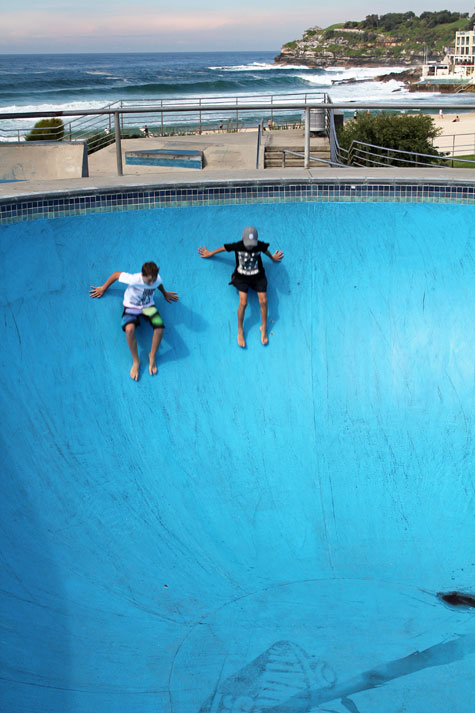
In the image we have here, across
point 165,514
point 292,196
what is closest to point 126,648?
point 165,514

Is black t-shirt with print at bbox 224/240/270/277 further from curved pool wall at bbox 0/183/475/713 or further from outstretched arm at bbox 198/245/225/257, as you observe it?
curved pool wall at bbox 0/183/475/713

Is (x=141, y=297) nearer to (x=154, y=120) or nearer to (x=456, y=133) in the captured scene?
(x=456, y=133)

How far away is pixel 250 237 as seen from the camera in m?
6.56

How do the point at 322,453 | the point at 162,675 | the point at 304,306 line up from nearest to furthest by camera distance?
the point at 162,675
the point at 322,453
the point at 304,306

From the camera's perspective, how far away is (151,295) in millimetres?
6520

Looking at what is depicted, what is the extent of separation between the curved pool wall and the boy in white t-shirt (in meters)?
0.22

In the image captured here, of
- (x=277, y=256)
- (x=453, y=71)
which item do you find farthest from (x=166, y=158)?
(x=453, y=71)

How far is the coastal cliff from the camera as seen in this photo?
145 metres

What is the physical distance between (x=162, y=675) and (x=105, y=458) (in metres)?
2.03

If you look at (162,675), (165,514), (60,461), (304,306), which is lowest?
(162,675)

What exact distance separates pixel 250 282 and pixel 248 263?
7.7 inches

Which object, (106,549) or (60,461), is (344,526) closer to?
(106,549)

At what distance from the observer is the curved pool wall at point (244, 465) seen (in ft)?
15.6

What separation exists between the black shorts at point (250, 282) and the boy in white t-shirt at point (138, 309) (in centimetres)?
79
